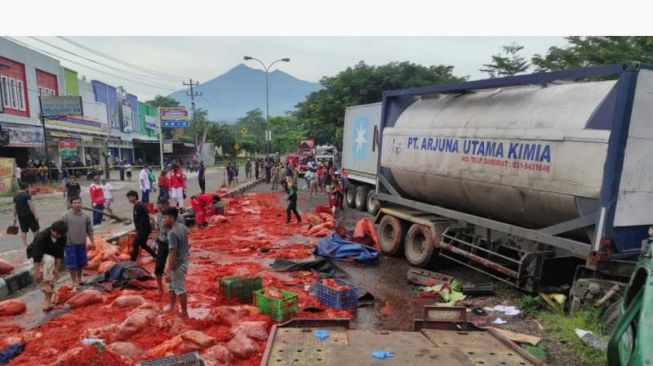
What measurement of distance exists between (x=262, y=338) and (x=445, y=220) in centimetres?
507

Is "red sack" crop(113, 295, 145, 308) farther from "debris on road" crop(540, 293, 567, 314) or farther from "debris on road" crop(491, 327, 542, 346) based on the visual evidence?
"debris on road" crop(540, 293, 567, 314)

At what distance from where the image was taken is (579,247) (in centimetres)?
615

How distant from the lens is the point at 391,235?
10805mm

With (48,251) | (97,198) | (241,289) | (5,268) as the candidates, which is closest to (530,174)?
(241,289)

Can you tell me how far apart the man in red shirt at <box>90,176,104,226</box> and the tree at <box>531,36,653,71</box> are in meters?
18.8

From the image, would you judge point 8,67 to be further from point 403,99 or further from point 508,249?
point 508,249

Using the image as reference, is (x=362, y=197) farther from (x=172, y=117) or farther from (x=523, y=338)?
(x=172, y=117)

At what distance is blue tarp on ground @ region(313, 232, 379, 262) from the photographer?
10.1 meters

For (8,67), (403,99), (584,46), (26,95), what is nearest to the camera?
(403,99)

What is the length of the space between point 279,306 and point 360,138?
12.4m

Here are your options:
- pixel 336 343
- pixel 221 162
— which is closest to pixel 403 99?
pixel 336 343

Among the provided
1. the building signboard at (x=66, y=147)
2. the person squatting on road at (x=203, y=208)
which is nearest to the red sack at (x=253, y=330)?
the person squatting on road at (x=203, y=208)

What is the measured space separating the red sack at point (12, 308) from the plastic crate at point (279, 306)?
367cm

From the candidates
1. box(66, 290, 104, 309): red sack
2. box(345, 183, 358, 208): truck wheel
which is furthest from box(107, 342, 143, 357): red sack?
box(345, 183, 358, 208): truck wheel
